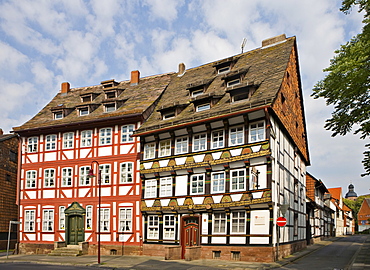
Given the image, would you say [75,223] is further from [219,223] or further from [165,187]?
[219,223]

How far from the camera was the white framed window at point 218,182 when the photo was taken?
1014 inches

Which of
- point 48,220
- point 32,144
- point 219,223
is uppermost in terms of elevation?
point 32,144

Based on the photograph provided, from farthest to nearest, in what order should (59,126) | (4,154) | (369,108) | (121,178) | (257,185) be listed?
(4,154) → (59,126) → (121,178) → (257,185) → (369,108)

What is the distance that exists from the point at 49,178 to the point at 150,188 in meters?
9.20

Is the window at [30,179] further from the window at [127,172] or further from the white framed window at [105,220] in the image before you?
the window at [127,172]

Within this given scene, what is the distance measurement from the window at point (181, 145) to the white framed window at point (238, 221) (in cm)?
551

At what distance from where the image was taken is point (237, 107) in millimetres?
24828

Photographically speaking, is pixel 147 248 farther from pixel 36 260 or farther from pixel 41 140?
pixel 41 140

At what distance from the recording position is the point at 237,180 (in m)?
24.9

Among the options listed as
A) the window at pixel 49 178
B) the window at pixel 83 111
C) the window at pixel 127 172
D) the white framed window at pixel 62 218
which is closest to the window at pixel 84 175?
the white framed window at pixel 62 218

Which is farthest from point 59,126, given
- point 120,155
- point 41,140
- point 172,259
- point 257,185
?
point 257,185

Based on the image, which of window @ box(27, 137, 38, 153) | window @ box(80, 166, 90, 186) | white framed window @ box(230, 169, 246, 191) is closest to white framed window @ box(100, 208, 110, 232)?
window @ box(80, 166, 90, 186)

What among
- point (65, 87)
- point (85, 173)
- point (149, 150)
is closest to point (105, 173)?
point (85, 173)

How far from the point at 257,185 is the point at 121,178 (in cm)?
1116
